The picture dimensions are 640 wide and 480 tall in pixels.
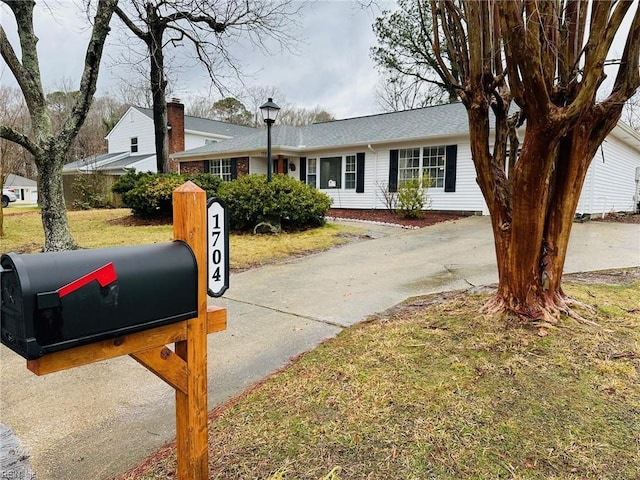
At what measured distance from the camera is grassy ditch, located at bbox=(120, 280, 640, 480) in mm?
1916

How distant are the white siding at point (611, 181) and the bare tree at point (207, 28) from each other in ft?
32.2

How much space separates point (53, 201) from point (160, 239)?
240 cm

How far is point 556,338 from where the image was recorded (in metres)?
3.09

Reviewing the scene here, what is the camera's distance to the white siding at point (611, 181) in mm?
12469

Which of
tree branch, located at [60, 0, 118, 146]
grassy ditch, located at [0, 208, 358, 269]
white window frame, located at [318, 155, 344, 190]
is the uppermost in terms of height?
tree branch, located at [60, 0, 118, 146]

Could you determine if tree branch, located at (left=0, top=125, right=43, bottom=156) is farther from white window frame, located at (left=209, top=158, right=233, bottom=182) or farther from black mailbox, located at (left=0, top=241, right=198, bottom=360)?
white window frame, located at (left=209, top=158, right=233, bottom=182)

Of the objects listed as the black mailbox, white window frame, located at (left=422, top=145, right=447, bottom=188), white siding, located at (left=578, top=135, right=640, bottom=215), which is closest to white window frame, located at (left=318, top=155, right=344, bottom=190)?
white window frame, located at (left=422, top=145, right=447, bottom=188)

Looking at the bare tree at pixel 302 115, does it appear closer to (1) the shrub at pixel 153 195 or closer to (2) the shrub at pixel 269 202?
(1) the shrub at pixel 153 195

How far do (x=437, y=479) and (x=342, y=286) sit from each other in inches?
152

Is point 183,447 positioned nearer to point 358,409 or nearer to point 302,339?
point 358,409

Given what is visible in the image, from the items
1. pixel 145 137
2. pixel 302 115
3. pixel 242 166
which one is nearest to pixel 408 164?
pixel 242 166

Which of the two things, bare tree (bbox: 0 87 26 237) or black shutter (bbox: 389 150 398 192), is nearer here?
bare tree (bbox: 0 87 26 237)

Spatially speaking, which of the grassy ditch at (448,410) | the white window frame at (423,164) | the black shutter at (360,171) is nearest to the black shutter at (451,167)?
the white window frame at (423,164)

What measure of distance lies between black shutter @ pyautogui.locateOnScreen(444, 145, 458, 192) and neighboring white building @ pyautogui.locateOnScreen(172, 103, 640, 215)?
0.03 metres
